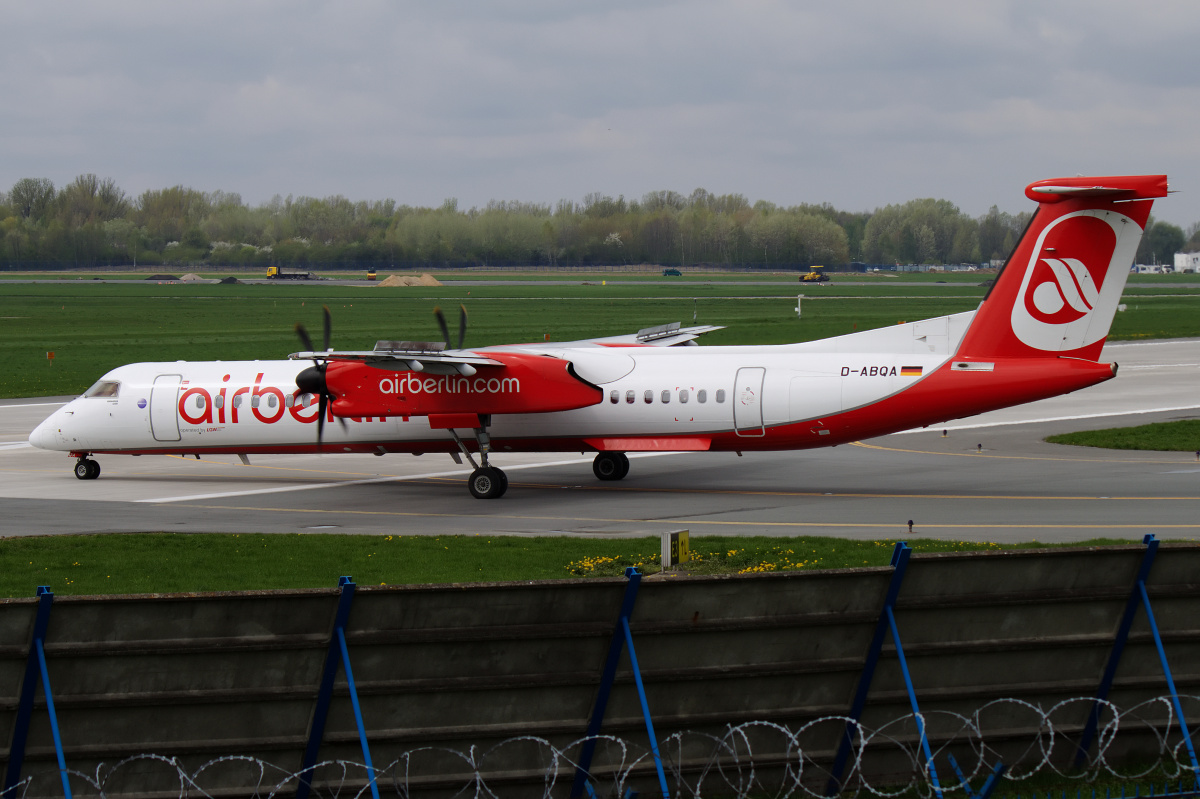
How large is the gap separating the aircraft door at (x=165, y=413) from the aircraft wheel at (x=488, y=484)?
349 inches

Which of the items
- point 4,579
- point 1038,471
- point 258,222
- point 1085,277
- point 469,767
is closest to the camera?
point 469,767

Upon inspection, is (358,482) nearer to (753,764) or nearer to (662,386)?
(662,386)

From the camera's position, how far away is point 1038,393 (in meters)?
26.4

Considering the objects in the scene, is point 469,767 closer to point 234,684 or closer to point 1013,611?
point 234,684

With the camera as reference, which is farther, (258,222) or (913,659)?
(258,222)

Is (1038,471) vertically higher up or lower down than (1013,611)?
lower down

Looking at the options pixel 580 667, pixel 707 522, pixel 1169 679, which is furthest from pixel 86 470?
pixel 1169 679

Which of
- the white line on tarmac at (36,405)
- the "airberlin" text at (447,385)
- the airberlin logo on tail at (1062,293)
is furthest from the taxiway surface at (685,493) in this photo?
the white line on tarmac at (36,405)

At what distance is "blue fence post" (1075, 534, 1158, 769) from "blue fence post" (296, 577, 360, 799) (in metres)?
6.23

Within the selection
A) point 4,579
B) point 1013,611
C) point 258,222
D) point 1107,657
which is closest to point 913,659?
point 1013,611

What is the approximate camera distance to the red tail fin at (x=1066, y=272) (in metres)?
25.3

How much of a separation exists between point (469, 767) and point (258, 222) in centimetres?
20072

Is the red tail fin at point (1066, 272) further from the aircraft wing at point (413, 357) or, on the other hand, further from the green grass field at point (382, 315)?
the green grass field at point (382, 315)

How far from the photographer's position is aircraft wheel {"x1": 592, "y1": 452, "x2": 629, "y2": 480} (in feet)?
104
